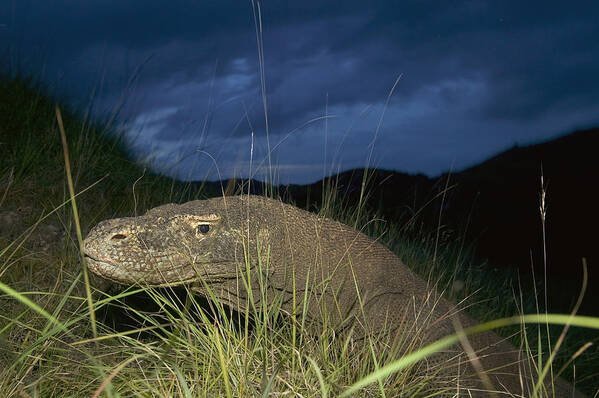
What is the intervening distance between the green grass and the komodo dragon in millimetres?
144

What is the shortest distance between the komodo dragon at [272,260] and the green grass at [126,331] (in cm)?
14

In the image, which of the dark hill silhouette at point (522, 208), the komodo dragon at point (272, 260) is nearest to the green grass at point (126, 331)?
the komodo dragon at point (272, 260)

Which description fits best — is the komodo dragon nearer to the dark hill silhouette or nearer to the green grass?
the green grass

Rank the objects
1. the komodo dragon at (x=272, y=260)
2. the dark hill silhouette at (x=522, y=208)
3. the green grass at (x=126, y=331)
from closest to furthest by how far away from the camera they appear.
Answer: the green grass at (x=126, y=331), the komodo dragon at (x=272, y=260), the dark hill silhouette at (x=522, y=208)

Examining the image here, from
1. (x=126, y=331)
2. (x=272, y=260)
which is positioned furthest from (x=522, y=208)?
(x=126, y=331)

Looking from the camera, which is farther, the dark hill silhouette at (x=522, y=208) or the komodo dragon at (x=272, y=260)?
the dark hill silhouette at (x=522, y=208)

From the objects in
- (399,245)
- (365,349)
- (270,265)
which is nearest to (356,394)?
(365,349)

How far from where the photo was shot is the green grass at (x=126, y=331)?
106 inches

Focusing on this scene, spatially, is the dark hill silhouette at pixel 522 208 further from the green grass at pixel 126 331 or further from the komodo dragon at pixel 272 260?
the komodo dragon at pixel 272 260

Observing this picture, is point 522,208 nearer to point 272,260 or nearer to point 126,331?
point 272,260

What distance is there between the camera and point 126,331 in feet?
10.7

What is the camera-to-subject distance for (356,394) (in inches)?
106

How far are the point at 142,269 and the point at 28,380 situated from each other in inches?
36.9

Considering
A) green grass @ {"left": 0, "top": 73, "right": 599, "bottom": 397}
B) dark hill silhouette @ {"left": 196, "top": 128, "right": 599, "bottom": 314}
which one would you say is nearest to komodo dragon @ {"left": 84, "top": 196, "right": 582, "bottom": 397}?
green grass @ {"left": 0, "top": 73, "right": 599, "bottom": 397}
